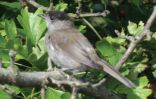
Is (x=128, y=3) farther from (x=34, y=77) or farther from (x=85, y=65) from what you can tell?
(x=34, y=77)

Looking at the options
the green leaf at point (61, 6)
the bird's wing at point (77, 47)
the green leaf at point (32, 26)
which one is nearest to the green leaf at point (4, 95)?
the green leaf at point (32, 26)

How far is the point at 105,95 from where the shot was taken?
3520 millimetres

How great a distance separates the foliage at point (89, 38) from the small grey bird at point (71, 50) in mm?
56

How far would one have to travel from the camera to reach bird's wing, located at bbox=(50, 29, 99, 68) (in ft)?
12.4

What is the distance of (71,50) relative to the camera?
3.92m

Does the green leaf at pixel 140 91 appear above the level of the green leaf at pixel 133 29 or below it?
below

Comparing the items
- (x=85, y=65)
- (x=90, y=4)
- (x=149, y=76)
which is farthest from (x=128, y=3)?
(x=85, y=65)

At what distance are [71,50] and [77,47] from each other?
1.7 inches

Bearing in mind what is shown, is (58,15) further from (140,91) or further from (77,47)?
(140,91)

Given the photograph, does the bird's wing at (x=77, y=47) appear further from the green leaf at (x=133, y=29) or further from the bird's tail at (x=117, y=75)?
the green leaf at (x=133, y=29)

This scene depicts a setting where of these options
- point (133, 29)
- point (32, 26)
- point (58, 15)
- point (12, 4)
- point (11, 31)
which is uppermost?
point (58, 15)

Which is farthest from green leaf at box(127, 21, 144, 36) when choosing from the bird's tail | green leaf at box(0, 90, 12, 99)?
green leaf at box(0, 90, 12, 99)

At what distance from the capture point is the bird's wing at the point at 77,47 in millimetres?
3783

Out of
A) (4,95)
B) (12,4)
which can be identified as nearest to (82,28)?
(12,4)
